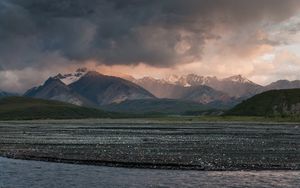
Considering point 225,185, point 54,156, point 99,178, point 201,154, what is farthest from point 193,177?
point 54,156

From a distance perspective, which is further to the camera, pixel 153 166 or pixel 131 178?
pixel 153 166

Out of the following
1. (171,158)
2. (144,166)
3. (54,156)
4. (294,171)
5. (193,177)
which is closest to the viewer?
(193,177)

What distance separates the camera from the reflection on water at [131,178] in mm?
47531

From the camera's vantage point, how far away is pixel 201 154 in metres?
74.9

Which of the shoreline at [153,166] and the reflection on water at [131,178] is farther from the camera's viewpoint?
the shoreline at [153,166]

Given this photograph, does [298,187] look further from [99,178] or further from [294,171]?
[99,178]

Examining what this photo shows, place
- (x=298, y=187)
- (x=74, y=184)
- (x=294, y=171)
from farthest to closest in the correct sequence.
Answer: (x=294, y=171) < (x=74, y=184) < (x=298, y=187)

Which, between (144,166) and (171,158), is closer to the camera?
(144,166)

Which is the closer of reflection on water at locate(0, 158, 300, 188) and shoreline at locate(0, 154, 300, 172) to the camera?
reflection on water at locate(0, 158, 300, 188)

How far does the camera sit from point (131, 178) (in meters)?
51.7

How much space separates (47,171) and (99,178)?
8.76m

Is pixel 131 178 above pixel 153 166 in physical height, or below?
below

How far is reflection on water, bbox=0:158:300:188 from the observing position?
156 ft

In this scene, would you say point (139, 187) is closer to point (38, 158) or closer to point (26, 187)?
point (26, 187)
